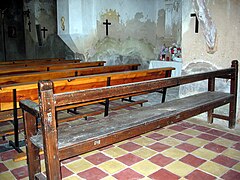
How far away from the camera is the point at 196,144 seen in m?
2.76

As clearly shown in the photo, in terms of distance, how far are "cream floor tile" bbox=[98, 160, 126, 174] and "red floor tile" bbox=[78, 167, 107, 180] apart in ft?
0.19

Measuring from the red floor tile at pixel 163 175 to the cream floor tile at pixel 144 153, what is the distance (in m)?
0.30

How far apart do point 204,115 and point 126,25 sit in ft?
11.2

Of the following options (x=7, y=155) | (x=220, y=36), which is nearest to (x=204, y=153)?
(x=220, y=36)

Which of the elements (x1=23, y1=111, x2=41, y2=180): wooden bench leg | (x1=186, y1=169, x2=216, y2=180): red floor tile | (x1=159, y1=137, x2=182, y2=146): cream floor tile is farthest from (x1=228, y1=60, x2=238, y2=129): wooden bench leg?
(x1=23, y1=111, x2=41, y2=180): wooden bench leg

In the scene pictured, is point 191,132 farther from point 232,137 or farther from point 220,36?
point 220,36

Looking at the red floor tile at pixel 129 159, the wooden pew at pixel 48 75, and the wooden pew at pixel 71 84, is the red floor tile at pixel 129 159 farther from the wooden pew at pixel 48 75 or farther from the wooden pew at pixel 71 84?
the wooden pew at pixel 48 75

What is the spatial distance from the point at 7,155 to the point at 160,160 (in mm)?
1465

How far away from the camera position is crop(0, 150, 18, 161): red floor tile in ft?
8.21

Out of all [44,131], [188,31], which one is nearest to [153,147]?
[44,131]

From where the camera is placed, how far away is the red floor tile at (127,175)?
2.11 m

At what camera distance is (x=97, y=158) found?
247 centimetres

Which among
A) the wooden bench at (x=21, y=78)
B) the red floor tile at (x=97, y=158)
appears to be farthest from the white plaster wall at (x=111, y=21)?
the red floor tile at (x=97, y=158)

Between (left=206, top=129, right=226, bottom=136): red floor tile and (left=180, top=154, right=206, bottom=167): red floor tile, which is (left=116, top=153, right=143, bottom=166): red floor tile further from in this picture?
(left=206, top=129, right=226, bottom=136): red floor tile
